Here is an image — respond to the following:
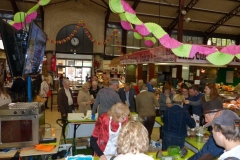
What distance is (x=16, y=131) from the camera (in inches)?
101

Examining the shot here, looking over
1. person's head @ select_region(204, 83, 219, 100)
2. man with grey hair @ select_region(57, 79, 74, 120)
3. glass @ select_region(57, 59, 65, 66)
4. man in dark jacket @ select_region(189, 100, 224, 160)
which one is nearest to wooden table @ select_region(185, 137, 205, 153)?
man in dark jacket @ select_region(189, 100, 224, 160)

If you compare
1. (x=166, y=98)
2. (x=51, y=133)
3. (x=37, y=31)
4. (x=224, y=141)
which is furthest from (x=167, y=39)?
(x=166, y=98)

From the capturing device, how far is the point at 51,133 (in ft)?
12.0

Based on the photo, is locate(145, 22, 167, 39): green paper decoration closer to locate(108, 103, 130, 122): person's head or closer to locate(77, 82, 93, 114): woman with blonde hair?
locate(108, 103, 130, 122): person's head

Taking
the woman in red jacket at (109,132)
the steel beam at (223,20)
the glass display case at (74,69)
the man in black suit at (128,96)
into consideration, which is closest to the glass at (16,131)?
the woman in red jacket at (109,132)

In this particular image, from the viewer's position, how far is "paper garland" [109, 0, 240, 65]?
257 cm

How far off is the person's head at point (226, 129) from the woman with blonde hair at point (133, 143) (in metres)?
0.59

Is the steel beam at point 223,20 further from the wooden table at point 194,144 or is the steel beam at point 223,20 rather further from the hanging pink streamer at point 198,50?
the wooden table at point 194,144

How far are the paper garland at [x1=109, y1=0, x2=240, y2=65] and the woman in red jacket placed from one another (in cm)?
107

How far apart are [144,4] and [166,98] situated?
10.4m

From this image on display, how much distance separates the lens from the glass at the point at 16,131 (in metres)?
2.50

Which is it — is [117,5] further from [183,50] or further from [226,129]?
[226,129]

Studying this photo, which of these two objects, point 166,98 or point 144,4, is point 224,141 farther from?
point 144,4

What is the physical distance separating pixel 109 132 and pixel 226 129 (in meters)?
1.45
